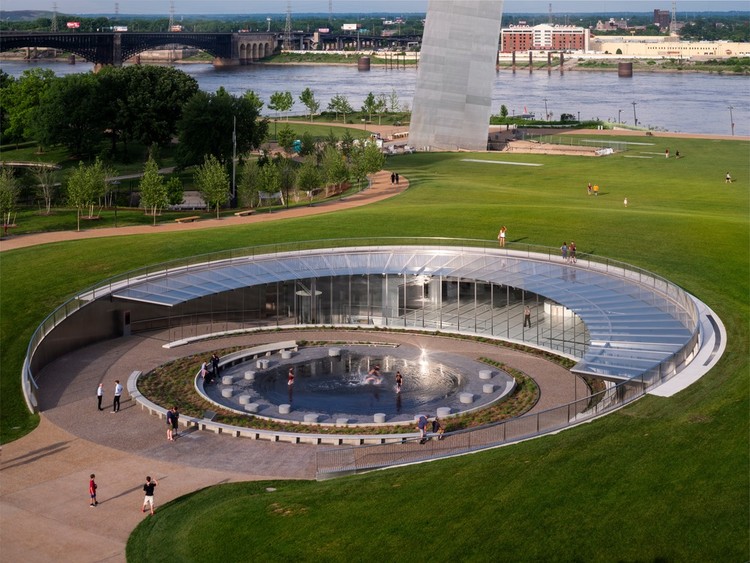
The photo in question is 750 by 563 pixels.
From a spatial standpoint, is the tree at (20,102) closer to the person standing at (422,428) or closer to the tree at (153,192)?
the tree at (153,192)

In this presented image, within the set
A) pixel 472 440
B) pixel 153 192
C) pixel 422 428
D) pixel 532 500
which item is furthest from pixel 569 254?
pixel 153 192

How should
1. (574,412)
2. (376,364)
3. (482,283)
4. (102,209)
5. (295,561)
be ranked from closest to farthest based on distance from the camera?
1. (295,561)
2. (574,412)
3. (376,364)
4. (482,283)
5. (102,209)

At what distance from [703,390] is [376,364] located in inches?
498

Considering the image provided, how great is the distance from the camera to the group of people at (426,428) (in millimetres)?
31172

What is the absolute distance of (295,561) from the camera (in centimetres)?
2388

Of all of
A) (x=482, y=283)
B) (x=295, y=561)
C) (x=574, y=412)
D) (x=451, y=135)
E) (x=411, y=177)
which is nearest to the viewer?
(x=295, y=561)

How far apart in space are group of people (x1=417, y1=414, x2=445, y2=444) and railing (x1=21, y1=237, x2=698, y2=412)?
7.37m

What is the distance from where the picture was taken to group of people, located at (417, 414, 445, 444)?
31172 mm

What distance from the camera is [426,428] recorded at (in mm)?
32531

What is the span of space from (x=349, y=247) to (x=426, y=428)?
19138 mm

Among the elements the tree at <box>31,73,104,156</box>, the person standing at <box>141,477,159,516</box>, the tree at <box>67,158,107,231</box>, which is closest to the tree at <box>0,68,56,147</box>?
the tree at <box>31,73,104,156</box>

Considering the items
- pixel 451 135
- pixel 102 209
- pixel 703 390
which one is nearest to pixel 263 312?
pixel 703 390

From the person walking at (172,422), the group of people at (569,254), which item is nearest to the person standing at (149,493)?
the person walking at (172,422)

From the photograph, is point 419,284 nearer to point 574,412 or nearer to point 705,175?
point 574,412
